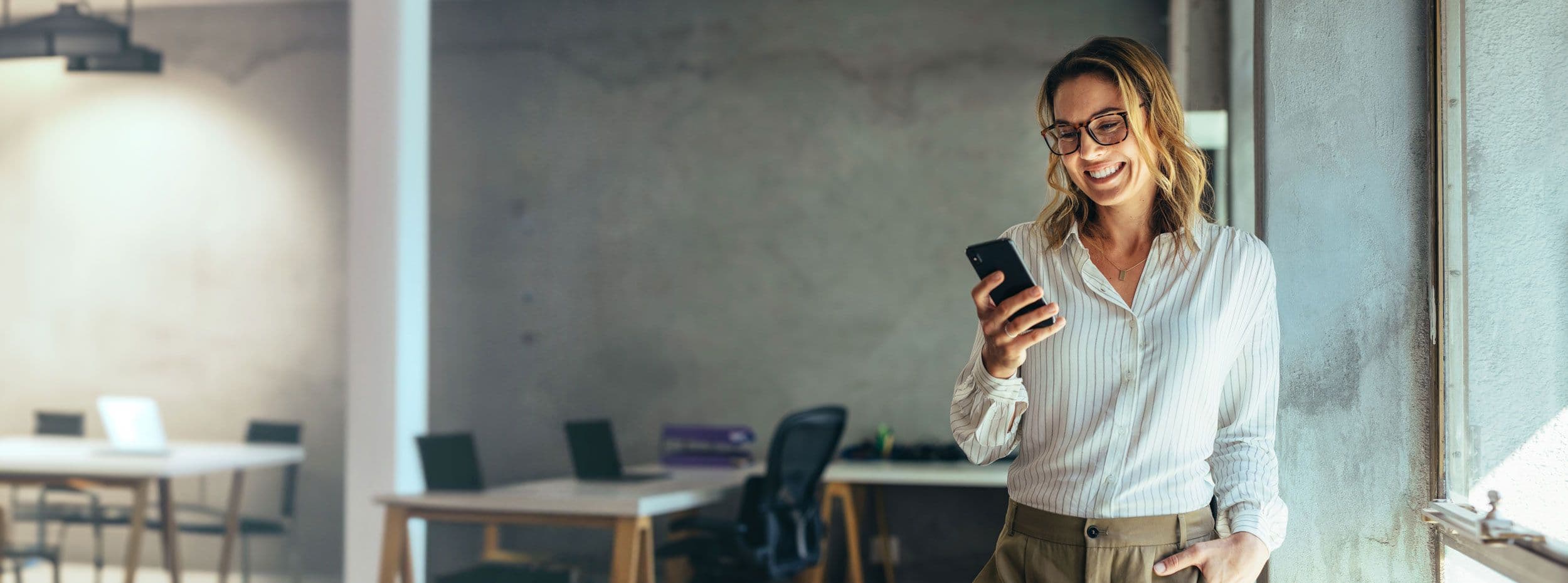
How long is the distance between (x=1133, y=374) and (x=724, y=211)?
195 inches

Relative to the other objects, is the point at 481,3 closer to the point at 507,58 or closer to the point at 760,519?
the point at 507,58

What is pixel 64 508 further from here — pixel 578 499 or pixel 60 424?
pixel 578 499

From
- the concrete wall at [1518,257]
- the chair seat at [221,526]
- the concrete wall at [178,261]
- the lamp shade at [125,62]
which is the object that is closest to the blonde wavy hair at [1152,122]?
the concrete wall at [1518,257]

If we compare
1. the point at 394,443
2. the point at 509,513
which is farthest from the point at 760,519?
the point at 394,443

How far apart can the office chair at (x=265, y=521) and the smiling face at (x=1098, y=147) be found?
5.29m

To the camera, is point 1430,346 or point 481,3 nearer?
point 1430,346

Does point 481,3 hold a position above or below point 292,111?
above

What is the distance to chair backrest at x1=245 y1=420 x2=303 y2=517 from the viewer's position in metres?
6.07

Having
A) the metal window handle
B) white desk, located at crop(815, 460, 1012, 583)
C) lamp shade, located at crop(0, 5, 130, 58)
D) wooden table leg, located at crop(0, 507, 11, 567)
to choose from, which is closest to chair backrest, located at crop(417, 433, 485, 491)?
white desk, located at crop(815, 460, 1012, 583)

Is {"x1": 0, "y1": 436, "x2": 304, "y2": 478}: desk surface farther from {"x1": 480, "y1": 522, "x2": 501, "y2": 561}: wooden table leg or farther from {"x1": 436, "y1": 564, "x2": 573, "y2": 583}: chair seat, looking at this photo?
{"x1": 436, "y1": 564, "x2": 573, "y2": 583}: chair seat

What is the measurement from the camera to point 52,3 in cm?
628

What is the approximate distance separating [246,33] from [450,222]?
4.97ft

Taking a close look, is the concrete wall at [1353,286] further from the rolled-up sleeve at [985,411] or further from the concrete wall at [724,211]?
the concrete wall at [724,211]

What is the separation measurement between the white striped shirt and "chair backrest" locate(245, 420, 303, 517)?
5.30 meters
